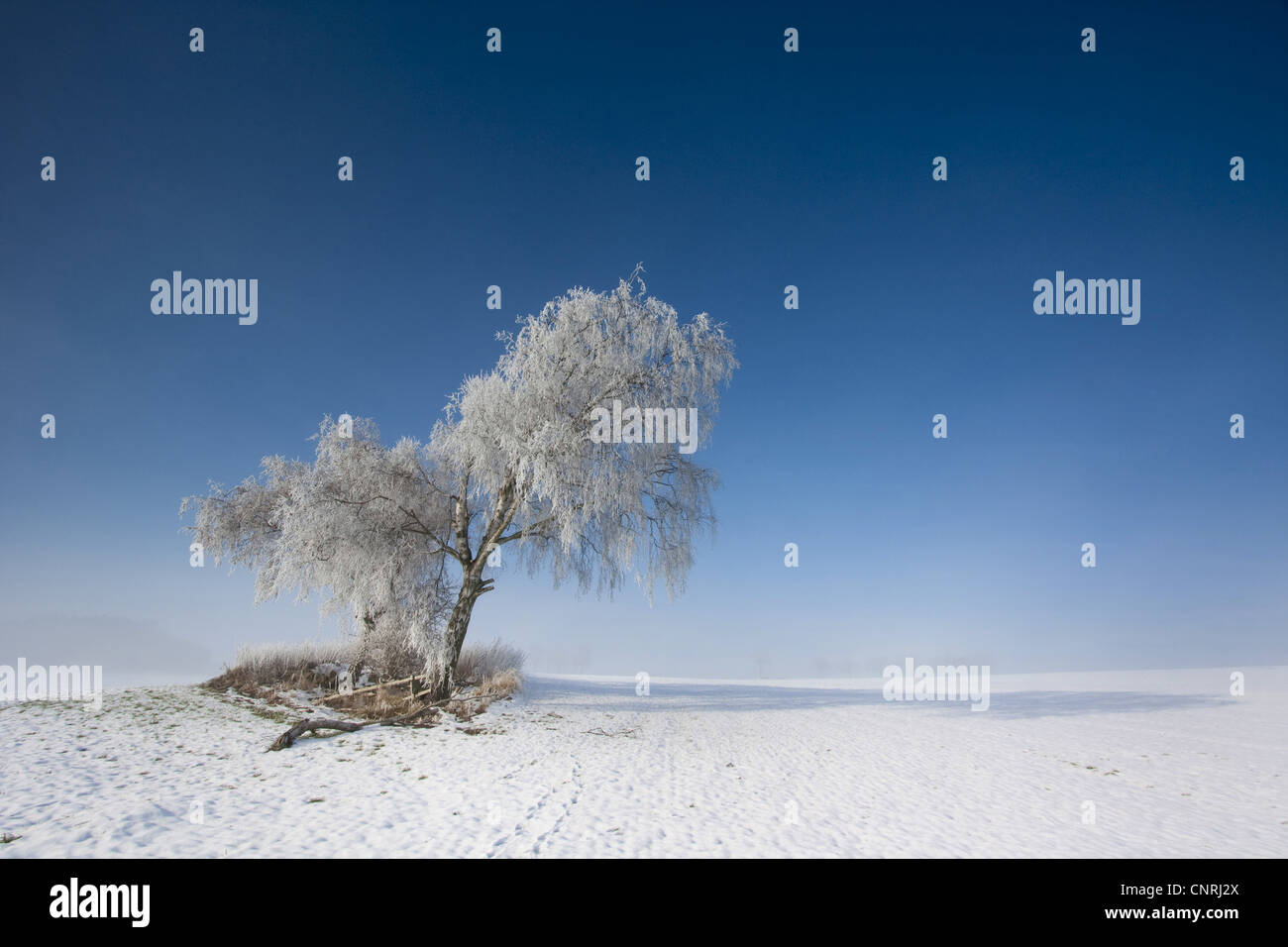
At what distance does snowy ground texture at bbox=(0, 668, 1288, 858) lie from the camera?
20.9ft

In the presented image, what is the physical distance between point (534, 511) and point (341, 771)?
764 centimetres

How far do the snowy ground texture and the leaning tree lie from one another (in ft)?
12.7

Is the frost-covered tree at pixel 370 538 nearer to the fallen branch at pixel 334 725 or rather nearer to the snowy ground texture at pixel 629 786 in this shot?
the fallen branch at pixel 334 725

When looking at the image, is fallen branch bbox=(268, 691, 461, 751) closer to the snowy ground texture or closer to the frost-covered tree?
the snowy ground texture

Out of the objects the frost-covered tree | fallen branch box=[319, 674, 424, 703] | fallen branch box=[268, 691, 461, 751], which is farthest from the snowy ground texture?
the frost-covered tree

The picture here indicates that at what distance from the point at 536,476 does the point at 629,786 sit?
7177 millimetres

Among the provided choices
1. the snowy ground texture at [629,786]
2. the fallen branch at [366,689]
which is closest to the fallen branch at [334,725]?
the snowy ground texture at [629,786]

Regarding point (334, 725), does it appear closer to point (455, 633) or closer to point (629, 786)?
point (455, 633)

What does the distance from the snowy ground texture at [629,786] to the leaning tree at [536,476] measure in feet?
12.7
